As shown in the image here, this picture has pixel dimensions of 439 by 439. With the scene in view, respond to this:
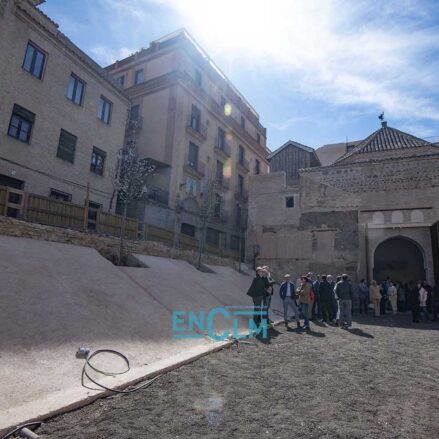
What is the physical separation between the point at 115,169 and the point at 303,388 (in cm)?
1601

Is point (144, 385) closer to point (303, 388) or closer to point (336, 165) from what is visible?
point (303, 388)

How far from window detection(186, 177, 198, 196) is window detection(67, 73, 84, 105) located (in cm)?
879

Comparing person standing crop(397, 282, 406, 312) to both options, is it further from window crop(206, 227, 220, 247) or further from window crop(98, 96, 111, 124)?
window crop(98, 96, 111, 124)

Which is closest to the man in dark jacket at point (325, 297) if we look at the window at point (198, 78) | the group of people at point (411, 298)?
the group of people at point (411, 298)

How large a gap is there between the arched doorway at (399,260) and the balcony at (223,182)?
40.6ft

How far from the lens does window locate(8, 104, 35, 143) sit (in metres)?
13.1

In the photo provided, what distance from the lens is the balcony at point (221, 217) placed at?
25109 mm

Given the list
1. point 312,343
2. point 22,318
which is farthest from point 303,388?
point 22,318

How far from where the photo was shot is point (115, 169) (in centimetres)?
1777

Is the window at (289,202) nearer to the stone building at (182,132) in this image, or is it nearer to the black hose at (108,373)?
the stone building at (182,132)

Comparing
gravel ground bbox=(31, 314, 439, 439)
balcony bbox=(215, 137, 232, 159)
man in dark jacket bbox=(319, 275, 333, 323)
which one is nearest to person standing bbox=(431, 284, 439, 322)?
man in dark jacket bbox=(319, 275, 333, 323)

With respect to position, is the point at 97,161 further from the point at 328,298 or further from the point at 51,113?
the point at 328,298

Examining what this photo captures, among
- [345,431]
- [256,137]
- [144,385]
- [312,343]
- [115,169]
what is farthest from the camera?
[256,137]

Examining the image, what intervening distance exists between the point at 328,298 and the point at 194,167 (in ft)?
50.7
